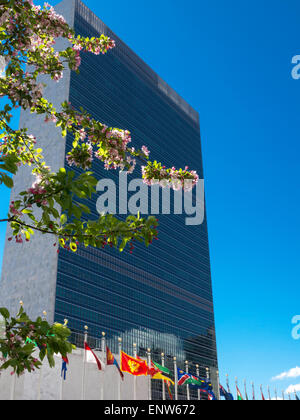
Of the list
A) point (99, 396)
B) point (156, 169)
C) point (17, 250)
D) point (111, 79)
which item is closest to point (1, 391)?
point (99, 396)

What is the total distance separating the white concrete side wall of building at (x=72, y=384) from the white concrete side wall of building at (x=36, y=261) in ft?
276

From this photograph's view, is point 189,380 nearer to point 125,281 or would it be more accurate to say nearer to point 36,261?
point 36,261

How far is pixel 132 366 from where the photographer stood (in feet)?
114

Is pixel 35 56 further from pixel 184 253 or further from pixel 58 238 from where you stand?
pixel 184 253

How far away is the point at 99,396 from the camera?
33.7 metres

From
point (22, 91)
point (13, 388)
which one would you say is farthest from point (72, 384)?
point (22, 91)

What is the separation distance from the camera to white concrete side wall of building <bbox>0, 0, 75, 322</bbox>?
124000mm

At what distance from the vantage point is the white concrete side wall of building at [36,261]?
407ft

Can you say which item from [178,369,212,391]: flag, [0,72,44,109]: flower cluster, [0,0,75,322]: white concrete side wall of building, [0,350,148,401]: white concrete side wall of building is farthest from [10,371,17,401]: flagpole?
[0,0,75,322]: white concrete side wall of building

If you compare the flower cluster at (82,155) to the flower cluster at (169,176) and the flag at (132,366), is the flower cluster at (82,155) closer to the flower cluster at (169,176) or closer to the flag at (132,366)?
the flower cluster at (169,176)

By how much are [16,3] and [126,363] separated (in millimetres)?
30463

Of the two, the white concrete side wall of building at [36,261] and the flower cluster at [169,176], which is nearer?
the flower cluster at [169,176]

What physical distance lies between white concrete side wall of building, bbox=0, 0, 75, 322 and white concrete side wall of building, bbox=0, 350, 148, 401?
84149 millimetres

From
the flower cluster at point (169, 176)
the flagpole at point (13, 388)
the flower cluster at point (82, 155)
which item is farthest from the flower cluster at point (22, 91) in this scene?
the flagpole at point (13, 388)
